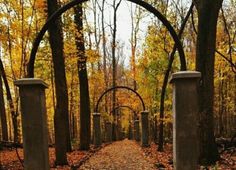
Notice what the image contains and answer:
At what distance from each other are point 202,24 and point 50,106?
1977cm

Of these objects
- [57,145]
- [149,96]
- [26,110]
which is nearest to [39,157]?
[26,110]

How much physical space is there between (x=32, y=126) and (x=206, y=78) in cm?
491

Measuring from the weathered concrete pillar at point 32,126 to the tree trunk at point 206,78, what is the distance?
4543 millimetres

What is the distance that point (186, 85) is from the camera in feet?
19.0

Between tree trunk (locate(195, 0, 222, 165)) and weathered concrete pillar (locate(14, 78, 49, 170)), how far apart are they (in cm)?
454

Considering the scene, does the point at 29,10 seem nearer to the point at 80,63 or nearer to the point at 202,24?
the point at 80,63

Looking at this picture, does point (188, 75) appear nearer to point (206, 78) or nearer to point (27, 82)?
point (27, 82)

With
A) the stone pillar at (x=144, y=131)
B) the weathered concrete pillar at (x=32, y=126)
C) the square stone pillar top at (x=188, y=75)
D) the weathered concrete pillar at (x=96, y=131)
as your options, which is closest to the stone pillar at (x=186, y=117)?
the square stone pillar top at (x=188, y=75)

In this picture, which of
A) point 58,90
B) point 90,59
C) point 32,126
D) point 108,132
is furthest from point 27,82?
point 108,132

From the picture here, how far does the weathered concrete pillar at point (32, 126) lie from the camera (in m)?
5.98

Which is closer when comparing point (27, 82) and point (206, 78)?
point (27, 82)

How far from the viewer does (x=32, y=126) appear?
5.98 metres

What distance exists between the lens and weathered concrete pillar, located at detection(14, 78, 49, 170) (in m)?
5.98

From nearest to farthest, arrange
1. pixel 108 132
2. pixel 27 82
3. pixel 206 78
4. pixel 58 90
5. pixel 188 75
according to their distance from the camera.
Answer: pixel 188 75
pixel 27 82
pixel 206 78
pixel 58 90
pixel 108 132
